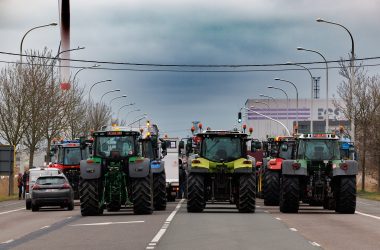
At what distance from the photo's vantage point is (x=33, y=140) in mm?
67938

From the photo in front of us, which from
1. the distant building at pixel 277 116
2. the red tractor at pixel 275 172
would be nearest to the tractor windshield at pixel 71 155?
the red tractor at pixel 275 172

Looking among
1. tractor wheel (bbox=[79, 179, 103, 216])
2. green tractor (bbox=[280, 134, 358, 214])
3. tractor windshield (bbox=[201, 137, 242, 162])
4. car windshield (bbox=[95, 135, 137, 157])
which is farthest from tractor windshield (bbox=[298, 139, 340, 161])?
tractor wheel (bbox=[79, 179, 103, 216])

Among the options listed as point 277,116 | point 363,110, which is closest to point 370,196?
point 363,110

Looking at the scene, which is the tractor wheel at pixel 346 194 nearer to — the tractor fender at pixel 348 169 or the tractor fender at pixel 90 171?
the tractor fender at pixel 348 169

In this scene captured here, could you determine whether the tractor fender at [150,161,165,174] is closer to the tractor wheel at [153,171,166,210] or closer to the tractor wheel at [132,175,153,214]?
the tractor wheel at [153,171,166,210]

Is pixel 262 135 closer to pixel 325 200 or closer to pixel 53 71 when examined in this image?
pixel 53 71

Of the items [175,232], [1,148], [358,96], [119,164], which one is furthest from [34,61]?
[175,232]

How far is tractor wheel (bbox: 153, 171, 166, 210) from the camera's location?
1444 inches

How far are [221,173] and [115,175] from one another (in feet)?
12.2

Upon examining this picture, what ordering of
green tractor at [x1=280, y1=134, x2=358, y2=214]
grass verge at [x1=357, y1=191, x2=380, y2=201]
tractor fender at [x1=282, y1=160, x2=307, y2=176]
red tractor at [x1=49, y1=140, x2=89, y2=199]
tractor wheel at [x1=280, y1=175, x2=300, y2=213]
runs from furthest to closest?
1. grass verge at [x1=357, y1=191, x2=380, y2=201]
2. red tractor at [x1=49, y1=140, x2=89, y2=199]
3. tractor wheel at [x1=280, y1=175, x2=300, y2=213]
4. tractor fender at [x1=282, y1=160, x2=307, y2=176]
5. green tractor at [x1=280, y1=134, x2=358, y2=214]

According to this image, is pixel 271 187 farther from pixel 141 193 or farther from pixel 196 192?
pixel 141 193

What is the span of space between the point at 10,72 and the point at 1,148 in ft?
59.2

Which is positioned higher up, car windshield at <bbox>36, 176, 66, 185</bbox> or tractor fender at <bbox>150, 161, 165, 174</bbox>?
tractor fender at <bbox>150, 161, 165, 174</bbox>

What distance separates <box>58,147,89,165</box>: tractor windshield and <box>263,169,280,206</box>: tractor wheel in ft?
35.5
